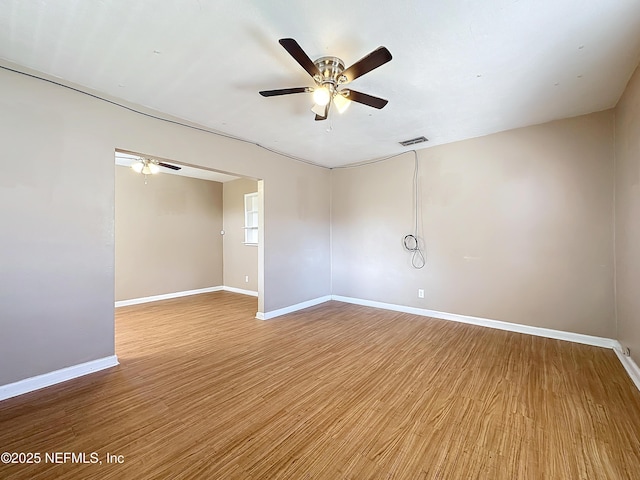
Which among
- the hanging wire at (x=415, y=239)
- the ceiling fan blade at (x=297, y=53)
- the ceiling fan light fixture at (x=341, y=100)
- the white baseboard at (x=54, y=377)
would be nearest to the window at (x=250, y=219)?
the hanging wire at (x=415, y=239)

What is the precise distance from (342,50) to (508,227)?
3145 millimetres

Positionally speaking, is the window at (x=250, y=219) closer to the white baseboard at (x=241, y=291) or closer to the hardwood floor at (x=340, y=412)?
the white baseboard at (x=241, y=291)

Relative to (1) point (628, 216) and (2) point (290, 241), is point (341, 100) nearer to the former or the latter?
(2) point (290, 241)

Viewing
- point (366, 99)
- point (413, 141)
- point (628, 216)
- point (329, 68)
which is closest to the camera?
point (329, 68)

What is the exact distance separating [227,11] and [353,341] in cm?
334

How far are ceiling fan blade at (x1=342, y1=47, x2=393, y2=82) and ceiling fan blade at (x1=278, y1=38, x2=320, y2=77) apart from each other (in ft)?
0.84

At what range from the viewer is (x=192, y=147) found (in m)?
3.38

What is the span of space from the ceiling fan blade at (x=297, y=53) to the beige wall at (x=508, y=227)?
297 cm

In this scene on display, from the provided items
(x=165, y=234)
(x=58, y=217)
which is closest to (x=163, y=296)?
(x=165, y=234)

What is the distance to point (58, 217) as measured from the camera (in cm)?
244

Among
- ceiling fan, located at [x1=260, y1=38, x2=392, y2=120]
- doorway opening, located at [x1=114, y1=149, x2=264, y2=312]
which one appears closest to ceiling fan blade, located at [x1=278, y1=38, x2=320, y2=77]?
ceiling fan, located at [x1=260, y1=38, x2=392, y2=120]

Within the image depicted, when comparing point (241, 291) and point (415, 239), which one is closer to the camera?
point (415, 239)

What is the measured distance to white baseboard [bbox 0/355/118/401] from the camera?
7.21 feet

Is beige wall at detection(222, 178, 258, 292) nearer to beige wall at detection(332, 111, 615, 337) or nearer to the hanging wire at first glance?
beige wall at detection(332, 111, 615, 337)
